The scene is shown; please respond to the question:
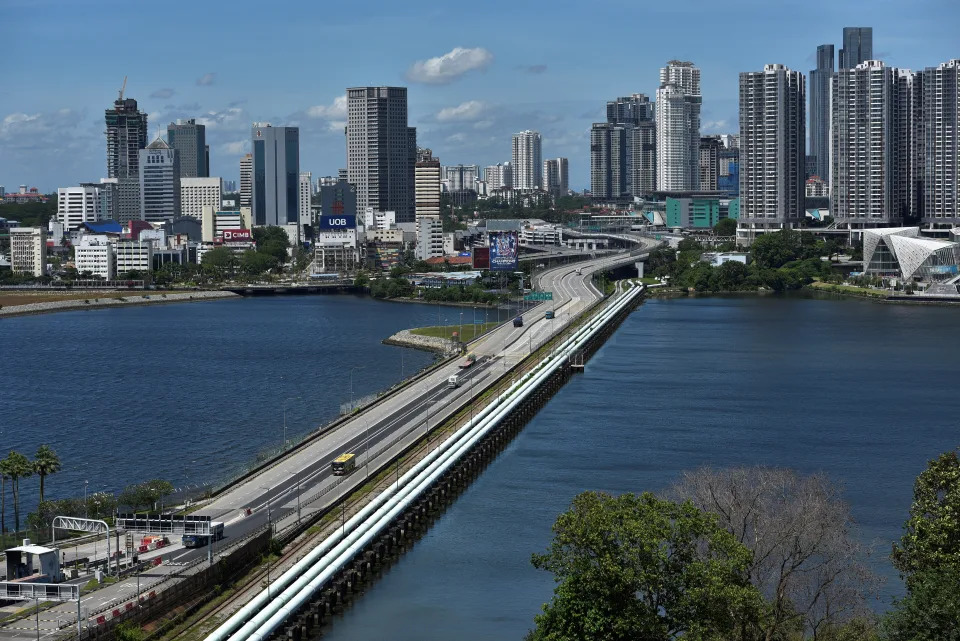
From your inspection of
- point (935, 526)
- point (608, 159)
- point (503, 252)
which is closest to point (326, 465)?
point (935, 526)

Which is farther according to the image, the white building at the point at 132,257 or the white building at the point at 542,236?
the white building at the point at 542,236

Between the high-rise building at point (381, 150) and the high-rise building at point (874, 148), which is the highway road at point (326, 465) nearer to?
the high-rise building at point (874, 148)

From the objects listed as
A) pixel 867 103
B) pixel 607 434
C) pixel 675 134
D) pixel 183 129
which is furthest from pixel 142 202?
pixel 607 434

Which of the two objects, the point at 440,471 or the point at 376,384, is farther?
the point at 376,384

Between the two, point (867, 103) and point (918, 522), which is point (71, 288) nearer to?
point (867, 103)

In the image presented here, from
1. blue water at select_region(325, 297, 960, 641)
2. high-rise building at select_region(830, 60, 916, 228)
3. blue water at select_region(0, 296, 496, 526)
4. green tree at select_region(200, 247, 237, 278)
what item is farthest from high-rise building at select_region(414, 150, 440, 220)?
blue water at select_region(325, 297, 960, 641)

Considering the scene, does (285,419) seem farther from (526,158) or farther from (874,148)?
(526,158)

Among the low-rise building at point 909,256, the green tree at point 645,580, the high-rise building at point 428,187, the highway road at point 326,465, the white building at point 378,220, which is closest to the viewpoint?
the green tree at point 645,580

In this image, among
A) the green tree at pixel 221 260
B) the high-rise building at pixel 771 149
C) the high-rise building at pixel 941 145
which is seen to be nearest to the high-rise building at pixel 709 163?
the high-rise building at pixel 771 149
